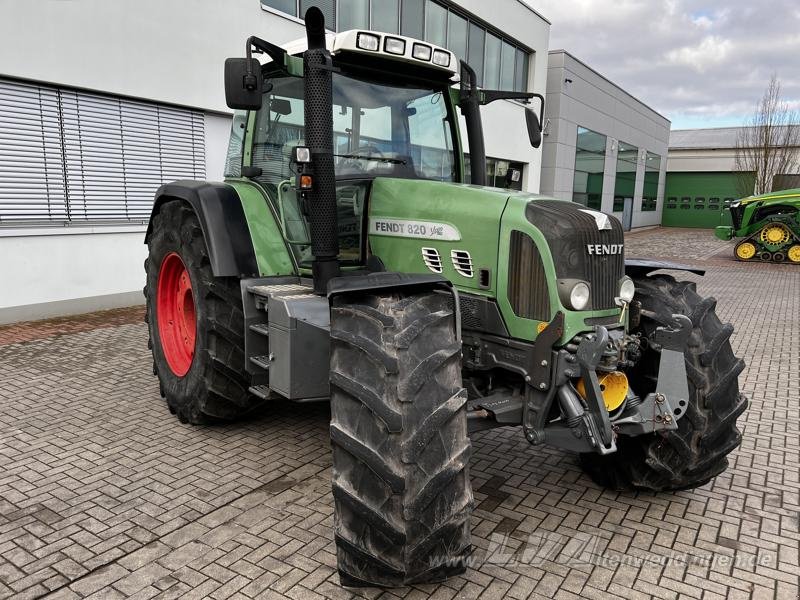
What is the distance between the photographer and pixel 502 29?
17.2m

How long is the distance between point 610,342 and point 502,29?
16406 millimetres

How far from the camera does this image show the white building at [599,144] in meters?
22.1

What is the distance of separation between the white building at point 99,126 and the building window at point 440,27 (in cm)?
103

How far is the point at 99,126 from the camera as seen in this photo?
812 cm

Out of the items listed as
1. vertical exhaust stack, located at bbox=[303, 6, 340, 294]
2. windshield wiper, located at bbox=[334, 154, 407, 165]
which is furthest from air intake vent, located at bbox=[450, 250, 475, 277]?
windshield wiper, located at bbox=[334, 154, 407, 165]

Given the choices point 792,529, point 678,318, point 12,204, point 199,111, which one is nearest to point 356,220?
point 678,318

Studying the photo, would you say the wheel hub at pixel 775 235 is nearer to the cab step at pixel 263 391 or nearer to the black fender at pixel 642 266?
the black fender at pixel 642 266

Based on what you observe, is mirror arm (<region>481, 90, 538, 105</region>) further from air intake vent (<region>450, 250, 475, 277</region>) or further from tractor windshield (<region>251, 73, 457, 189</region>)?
air intake vent (<region>450, 250, 475, 277</region>)

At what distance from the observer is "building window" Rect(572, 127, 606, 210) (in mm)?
23953

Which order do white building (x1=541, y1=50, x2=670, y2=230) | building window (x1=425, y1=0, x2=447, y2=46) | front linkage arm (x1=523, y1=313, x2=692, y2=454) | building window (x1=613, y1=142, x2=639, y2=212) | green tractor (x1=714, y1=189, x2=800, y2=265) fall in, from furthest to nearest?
building window (x1=613, y1=142, x2=639, y2=212), white building (x1=541, y1=50, x2=670, y2=230), green tractor (x1=714, y1=189, x2=800, y2=265), building window (x1=425, y1=0, x2=447, y2=46), front linkage arm (x1=523, y1=313, x2=692, y2=454)

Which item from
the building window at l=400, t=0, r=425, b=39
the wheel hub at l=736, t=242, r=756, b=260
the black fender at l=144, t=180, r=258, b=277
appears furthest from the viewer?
the wheel hub at l=736, t=242, r=756, b=260

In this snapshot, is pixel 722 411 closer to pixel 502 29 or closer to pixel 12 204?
pixel 12 204

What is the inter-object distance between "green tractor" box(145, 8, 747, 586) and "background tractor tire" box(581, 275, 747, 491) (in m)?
0.01

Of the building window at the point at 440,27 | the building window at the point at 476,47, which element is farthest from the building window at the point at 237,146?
the building window at the point at 476,47
